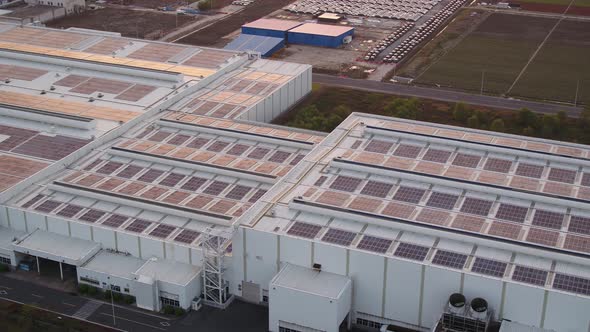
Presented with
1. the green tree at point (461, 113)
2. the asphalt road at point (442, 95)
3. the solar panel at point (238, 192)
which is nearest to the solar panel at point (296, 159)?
the solar panel at point (238, 192)

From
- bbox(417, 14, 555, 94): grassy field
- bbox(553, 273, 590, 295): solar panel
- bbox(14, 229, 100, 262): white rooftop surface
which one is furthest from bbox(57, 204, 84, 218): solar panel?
bbox(417, 14, 555, 94): grassy field

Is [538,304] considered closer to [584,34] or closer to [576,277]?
[576,277]

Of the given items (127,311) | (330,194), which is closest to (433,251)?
(330,194)

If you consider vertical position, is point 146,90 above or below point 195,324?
above

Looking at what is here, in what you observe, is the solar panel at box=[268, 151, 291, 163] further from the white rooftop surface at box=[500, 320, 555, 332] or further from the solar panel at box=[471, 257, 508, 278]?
the white rooftop surface at box=[500, 320, 555, 332]

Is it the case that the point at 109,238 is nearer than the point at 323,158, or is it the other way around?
the point at 109,238

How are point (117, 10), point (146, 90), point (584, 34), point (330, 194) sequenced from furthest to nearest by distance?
point (117, 10), point (584, 34), point (146, 90), point (330, 194)

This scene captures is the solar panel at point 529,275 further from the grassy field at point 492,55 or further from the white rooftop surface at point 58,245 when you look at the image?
the grassy field at point 492,55
